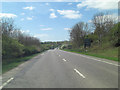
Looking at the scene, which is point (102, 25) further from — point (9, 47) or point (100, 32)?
point (9, 47)

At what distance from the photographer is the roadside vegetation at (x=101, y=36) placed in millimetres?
32272

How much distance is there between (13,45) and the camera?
20688 mm

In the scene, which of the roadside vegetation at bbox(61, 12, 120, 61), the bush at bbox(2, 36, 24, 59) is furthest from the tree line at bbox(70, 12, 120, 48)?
the bush at bbox(2, 36, 24, 59)

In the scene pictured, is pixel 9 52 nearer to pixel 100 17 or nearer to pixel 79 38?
pixel 100 17

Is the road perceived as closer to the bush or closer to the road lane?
the road lane

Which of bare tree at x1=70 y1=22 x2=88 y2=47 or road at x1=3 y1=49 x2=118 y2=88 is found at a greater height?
bare tree at x1=70 y1=22 x2=88 y2=47

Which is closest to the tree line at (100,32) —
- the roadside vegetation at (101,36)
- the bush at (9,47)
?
the roadside vegetation at (101,36)

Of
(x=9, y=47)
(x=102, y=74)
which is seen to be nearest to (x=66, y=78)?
(x=102, y=74)

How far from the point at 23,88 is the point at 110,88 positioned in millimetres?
3654

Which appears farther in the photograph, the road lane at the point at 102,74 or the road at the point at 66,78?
the road lane at the point at 102,74

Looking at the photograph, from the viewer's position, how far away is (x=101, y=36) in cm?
4841

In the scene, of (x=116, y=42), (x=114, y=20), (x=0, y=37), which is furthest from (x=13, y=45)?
(x=114, y=20)

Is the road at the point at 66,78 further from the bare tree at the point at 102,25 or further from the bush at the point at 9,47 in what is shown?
the bare tree at the point at 102,25

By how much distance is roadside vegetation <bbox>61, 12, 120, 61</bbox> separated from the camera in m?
32.3
